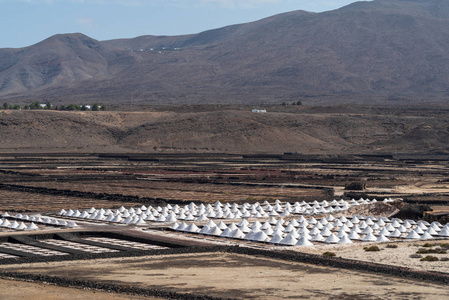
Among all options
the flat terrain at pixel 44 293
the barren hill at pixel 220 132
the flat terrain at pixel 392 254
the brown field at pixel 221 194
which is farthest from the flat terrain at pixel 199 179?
the flat terrain at pixel 44 293

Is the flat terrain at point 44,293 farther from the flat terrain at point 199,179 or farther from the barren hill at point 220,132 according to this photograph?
the barren hill at point 220,132

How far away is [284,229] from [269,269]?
10523 mm

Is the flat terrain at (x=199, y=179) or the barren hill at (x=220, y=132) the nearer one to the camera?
the flat terrain at (x=199, y=179)

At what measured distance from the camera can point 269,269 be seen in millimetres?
27531

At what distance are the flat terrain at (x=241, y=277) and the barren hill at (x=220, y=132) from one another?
105 meters

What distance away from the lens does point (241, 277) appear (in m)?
25.9

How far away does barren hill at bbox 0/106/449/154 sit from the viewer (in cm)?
13775

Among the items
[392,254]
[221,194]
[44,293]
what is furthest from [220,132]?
[44,293]

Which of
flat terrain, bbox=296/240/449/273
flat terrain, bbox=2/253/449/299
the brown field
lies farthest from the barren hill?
flat terrain, bbox=2/253/449/299

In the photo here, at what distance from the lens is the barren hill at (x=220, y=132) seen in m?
138

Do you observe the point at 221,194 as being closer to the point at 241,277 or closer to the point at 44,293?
the point at 241,277

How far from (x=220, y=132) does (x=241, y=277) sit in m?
120

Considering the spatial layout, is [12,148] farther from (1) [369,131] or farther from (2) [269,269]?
(2) [269,269]

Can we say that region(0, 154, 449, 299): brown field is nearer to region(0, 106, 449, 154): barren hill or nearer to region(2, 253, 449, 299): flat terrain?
region(2, 253, 449, 299): flat terrain
